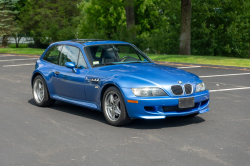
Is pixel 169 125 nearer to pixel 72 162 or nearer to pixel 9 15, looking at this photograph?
pixel 72 162

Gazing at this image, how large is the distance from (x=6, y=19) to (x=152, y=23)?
664 inches

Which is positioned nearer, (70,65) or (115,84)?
(115,84)

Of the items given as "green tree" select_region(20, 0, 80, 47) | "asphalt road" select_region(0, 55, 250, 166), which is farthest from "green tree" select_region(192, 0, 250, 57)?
"asphalt road" select_region(0, 55, 250, 166)

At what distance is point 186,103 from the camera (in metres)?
6.52

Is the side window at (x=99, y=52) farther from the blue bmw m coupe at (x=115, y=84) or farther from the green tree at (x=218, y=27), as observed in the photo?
the green tree at (x=218, y=27)

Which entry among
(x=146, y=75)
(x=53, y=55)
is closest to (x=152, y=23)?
(x=53, y=55)

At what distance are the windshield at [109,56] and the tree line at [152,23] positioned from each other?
1867 centimetres

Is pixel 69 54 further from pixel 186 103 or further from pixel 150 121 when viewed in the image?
pixel 186 103

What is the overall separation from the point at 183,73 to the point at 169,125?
3.39 ft

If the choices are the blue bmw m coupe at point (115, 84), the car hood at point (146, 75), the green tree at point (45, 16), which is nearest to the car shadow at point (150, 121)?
the blue bmw m coupe at point (115, 84)

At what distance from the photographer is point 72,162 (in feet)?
15.9

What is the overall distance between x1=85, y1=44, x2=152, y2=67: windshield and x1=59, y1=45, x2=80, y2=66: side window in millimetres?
308

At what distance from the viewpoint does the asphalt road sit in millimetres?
4953

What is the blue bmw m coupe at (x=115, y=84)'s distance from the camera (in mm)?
6402
